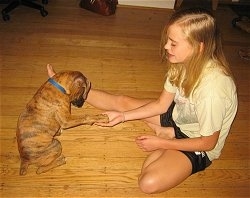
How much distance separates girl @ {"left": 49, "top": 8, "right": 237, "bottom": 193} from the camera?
1.81 m

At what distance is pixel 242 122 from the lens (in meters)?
3.14

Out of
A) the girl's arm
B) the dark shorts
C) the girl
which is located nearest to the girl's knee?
the girl

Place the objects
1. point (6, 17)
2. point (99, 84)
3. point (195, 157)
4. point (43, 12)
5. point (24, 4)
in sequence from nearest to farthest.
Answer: point (195, 157) → point (99, 84) → point (6, 17) → point (43, 12) → point (24, 4)

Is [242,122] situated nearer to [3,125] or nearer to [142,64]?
[142,64]

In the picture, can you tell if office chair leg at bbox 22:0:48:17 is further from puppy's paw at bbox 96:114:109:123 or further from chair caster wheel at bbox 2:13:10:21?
puppy's paw at bbox 96:114:109:123

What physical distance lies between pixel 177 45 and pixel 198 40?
137 millimetres

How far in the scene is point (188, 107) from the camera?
2.20m

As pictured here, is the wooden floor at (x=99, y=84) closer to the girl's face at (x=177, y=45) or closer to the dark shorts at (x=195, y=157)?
the dark shorts at (x=195, y=157)

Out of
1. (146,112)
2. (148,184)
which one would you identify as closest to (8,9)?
(146,112)

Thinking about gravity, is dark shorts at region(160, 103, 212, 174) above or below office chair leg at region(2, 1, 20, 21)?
below

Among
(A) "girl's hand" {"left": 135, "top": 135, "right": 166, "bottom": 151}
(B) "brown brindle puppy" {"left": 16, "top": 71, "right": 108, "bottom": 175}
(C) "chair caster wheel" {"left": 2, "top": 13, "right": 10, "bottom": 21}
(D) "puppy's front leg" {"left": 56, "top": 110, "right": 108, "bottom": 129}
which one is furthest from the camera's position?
(C) "chair caster wheel" {"left": 2, "top": 13, "right": 10, "bottom": 21}

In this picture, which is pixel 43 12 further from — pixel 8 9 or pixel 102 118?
pixel 102 118

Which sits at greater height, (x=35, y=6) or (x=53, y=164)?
(x=35, y=6)

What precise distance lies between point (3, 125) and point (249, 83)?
298 centimetres
